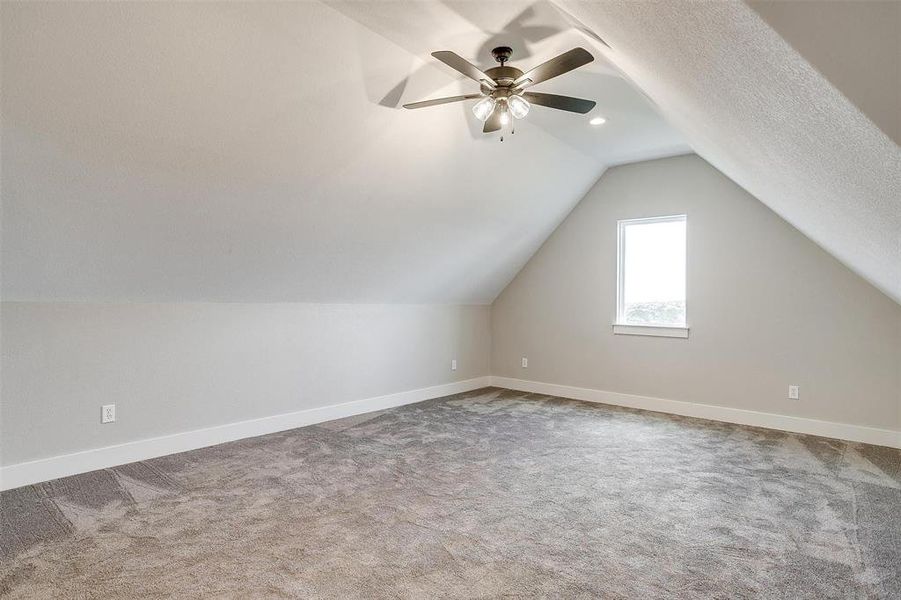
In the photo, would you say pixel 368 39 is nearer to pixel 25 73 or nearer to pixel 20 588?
pixel 25 73

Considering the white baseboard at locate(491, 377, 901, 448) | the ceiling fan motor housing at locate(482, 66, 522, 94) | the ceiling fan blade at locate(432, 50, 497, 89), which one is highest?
the ceiling fan motor housing at locate(482, 66, 522, 94)

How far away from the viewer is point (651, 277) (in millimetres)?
5543

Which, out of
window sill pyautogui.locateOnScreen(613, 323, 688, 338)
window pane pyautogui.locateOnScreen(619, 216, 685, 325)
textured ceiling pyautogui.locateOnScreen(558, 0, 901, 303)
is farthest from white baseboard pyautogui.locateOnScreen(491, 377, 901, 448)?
textured ceiling pyautogui.locateOnScreen(558, 0, 901, 303)

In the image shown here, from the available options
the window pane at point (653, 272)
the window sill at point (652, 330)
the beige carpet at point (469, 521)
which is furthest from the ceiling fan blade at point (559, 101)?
the window sill at point (652, 330)

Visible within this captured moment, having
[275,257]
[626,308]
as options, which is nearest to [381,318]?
[275,257]

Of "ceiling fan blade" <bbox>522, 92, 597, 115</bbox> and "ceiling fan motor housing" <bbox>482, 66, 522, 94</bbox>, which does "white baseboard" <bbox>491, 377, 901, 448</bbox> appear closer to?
"ceiling fan blade" <bbox>522, 92, 597, 115</bbox>

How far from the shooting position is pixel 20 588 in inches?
78.7

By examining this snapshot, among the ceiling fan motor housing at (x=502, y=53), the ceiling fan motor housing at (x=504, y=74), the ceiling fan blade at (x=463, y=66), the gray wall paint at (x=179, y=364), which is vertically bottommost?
the gray wall paint at (x=179, y=364)

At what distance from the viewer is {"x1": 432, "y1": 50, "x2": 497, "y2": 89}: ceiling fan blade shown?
246 centimetres

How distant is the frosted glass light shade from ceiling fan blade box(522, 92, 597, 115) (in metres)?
0.03

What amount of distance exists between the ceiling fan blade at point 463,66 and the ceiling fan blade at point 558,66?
0.17 m

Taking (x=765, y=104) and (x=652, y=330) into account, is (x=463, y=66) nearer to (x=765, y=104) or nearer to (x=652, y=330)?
(x=765, y=104)

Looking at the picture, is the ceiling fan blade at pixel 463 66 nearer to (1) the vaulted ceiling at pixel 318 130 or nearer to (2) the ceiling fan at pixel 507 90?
(2) the ceiling fan at pixel 507 90

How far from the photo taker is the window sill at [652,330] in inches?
205
